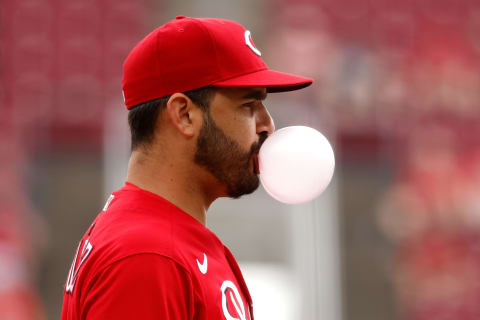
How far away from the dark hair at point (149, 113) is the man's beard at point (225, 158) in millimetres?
28

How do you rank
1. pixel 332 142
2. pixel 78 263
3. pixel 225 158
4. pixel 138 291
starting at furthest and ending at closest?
pixel 332 142
pixel 225 158
pixel 78 263
pixel 138 291

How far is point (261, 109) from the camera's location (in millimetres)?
1317

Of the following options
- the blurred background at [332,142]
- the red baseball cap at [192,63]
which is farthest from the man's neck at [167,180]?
the blurred background at [332,142]

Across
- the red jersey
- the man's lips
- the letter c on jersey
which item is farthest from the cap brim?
the letter c on jersey

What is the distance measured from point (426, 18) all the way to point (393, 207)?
5.88 feet

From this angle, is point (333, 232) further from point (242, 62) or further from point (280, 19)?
point (242, 62)

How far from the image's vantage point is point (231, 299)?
46.8 inches

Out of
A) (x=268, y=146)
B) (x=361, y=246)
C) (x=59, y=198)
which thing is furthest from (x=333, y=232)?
(x=268, y=146)

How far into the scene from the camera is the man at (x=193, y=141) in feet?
3.79

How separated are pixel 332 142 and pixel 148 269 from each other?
13.5 feet

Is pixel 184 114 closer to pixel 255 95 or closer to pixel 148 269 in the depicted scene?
pixel 255 95

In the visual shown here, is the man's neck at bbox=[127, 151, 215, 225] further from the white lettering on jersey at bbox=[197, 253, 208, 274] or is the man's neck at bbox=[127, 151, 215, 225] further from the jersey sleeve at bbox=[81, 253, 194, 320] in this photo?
the jersey sleeve at bbox=[81, 253, 194, 320]

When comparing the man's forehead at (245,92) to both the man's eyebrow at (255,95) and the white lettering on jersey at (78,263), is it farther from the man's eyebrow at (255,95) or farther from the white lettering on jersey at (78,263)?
the white lettering on jersey at (78,263)

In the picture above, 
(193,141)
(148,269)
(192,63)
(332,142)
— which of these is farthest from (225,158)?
(332,142)
